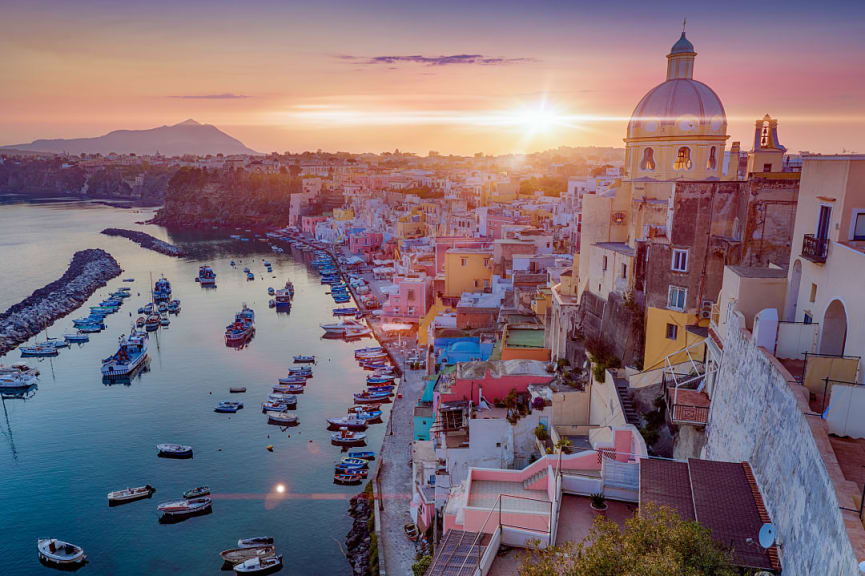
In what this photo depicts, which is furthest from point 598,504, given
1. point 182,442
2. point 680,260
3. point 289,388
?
point 289,388

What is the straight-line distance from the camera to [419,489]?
1380cm

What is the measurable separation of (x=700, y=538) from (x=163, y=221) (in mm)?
82853

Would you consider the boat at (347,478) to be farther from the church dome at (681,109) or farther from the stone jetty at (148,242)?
the stone jetty at (148,242)

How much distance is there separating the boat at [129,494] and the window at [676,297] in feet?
50.8

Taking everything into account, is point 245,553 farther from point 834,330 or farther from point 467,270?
point 467,270

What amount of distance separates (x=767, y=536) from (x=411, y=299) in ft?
84.3

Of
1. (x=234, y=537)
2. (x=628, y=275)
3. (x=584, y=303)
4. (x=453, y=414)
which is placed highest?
(x=628, y=275)

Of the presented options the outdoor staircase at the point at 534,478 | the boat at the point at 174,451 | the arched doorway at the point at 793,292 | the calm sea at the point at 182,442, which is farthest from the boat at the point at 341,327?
the arched doorway at the point at 793,292

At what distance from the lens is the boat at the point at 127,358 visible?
2658 cm

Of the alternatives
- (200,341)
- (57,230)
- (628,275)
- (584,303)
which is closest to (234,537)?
(584,303)

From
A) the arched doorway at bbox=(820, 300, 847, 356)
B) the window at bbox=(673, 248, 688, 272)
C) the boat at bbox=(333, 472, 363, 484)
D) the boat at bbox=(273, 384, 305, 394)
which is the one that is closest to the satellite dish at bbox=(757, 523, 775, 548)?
the arched doorway at bbox=(820, 300, 847, 356)

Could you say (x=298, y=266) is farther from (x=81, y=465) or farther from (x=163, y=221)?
(x=163, y=221)

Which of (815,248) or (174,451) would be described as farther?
(174,451)

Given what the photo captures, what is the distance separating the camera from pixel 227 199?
83062 millimetres
